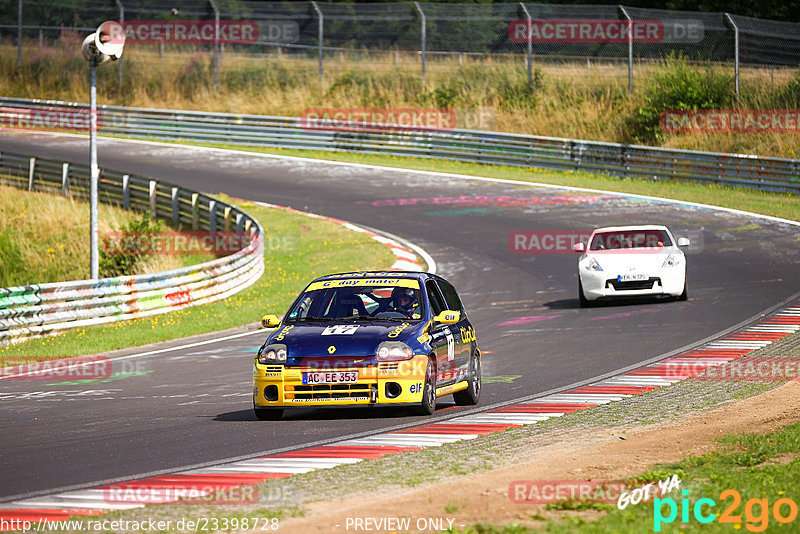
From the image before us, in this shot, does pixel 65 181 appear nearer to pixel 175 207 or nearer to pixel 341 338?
pixel 175 207

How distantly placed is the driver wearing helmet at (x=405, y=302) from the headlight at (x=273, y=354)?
1355mm

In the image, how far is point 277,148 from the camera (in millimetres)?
44594

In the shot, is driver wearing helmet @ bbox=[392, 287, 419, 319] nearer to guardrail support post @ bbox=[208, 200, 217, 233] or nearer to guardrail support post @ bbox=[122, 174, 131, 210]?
guardrail support post @ bbox=[208, 200, 217, 233]

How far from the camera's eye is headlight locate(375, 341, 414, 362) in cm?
1041

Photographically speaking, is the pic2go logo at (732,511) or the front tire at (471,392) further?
the front tire at (471,392)

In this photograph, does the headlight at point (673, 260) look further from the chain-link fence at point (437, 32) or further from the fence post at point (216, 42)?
the fence post at point (216, 42)

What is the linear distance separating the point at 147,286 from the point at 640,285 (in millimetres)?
8568

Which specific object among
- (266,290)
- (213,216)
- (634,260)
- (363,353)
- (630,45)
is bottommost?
(266,290)

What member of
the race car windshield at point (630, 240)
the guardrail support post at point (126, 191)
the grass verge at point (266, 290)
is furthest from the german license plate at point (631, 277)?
the guardrail support post at point (126, 191)

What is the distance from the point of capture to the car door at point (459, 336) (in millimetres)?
11578

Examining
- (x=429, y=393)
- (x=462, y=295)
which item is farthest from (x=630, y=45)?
(x=429, y=393)

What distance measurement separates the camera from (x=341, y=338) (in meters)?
10.6

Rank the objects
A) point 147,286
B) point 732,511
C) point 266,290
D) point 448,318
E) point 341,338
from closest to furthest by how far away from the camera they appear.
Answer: point 732,511
point 341,338
point 448,318
point 147,286
point 266,290

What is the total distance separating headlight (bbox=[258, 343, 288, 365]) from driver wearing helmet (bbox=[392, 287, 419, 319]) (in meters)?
1.36
